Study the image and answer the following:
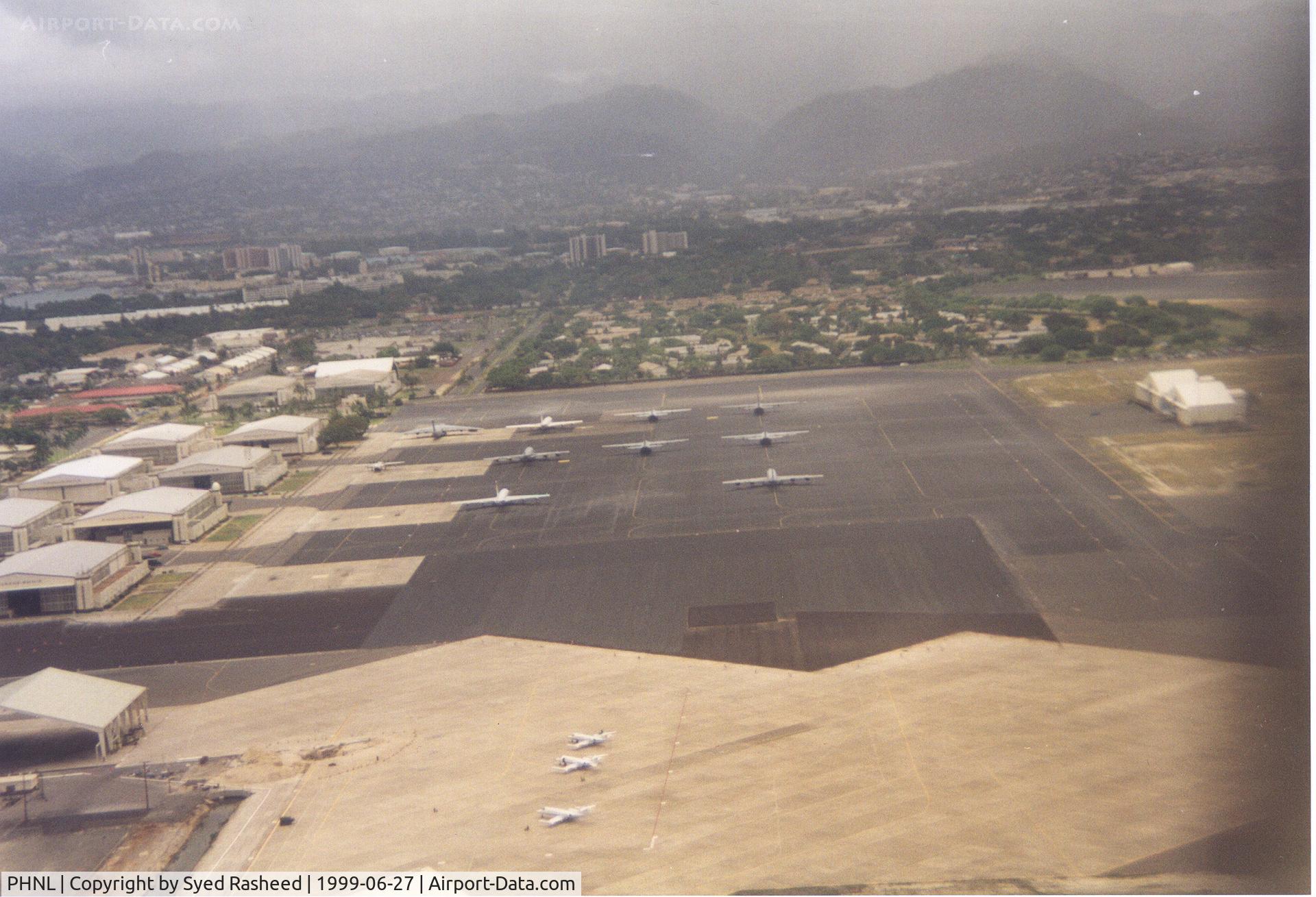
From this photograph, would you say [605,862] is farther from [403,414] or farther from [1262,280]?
[403,414]

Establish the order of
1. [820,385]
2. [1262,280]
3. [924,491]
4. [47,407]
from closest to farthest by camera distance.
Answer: [1262,280], [924,491], [820,385], [47,407]

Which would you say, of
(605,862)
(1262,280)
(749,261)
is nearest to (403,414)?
(749,261)

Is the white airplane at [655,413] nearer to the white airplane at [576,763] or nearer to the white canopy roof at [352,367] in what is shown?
the white canopy roof at [352,367]

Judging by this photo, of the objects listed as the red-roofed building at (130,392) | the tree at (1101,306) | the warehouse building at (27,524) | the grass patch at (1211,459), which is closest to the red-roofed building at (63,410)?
the red-roofed building at (130,392)

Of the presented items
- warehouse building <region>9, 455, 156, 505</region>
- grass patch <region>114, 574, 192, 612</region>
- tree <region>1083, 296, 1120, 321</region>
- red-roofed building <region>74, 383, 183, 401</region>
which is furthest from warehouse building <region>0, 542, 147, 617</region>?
tree <region>1083, 296, 1120, 321</region>

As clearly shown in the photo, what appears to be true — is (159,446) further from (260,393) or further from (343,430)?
(260,393)

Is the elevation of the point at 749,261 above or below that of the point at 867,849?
above

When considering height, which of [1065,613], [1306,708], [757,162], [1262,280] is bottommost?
[1065,613]

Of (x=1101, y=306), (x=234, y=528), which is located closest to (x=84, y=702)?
(x=234, y=528)
